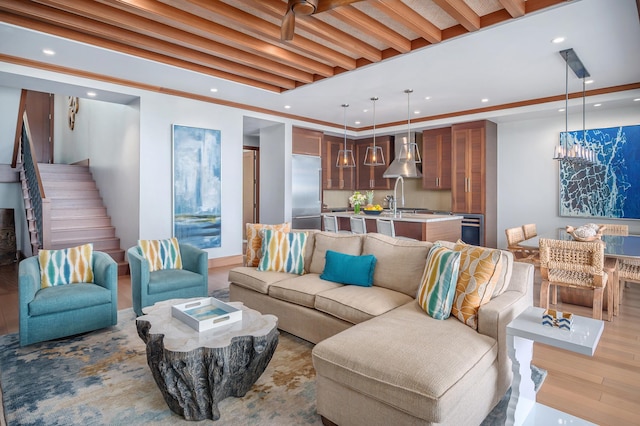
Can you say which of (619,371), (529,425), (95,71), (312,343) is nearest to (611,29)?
(619,371)

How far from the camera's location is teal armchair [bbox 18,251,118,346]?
9.78ft

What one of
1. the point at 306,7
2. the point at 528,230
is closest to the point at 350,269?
the point at 306,7

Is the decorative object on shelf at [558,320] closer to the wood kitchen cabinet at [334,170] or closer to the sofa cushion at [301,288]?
the sofa cushion at [301,288]

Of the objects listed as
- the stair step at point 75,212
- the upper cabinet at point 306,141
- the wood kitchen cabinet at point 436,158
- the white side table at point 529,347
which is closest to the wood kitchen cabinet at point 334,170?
the upper cabinet at point 306,141

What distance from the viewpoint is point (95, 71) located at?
4699 mm

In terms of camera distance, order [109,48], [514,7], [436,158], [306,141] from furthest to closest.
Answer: [306,141] → [436,158] → [109,48] → [514,7]

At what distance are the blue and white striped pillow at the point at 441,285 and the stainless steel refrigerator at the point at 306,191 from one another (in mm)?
5245

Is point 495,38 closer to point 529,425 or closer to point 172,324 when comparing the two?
point 529,425

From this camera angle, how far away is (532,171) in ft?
22.6

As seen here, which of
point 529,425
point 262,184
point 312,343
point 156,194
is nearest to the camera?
point 529,425

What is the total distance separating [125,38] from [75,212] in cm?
402

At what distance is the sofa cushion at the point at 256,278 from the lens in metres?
3.46

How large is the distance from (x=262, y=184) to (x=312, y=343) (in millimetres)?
5249

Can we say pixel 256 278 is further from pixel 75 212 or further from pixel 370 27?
pixel 75 212
